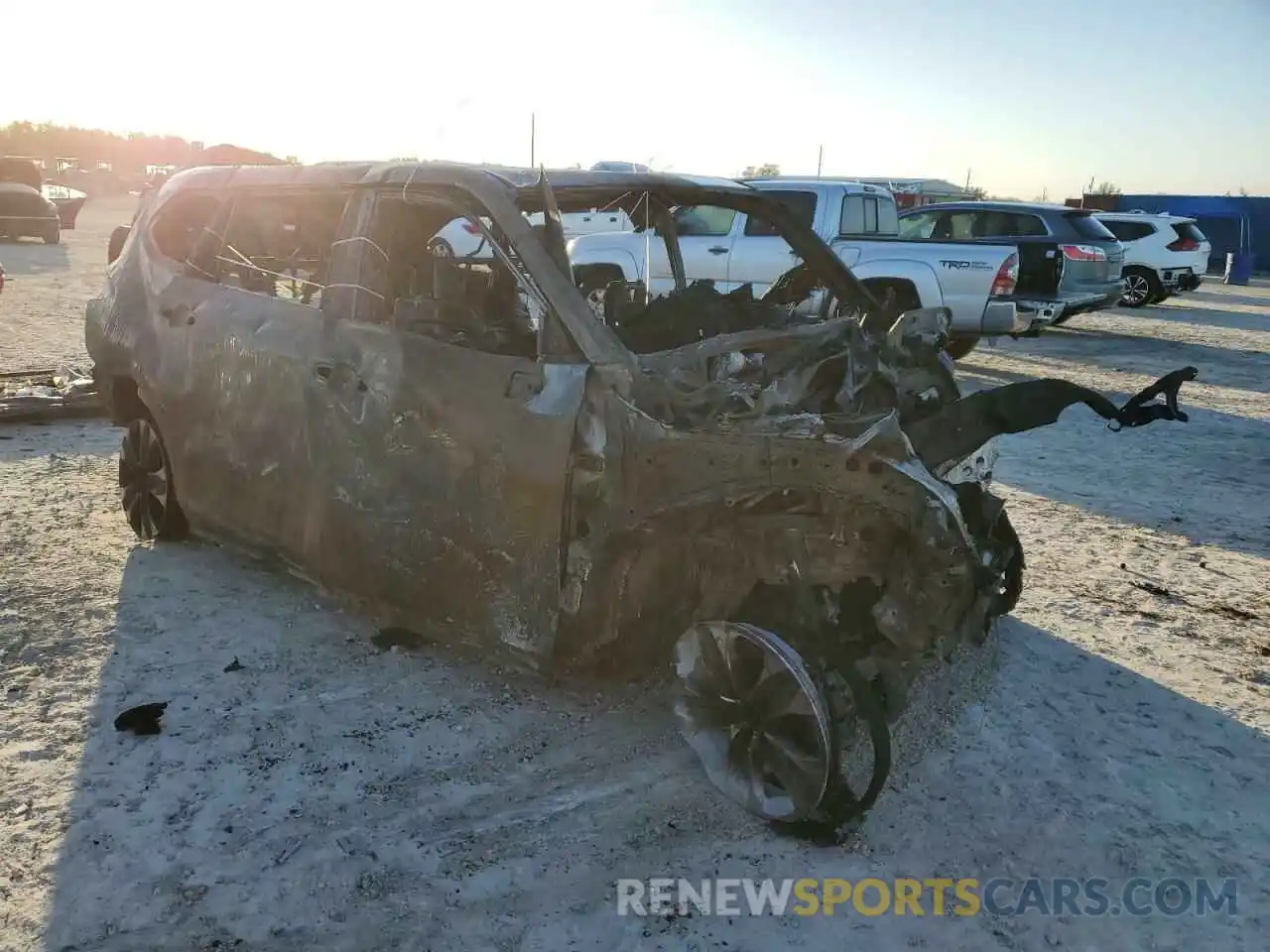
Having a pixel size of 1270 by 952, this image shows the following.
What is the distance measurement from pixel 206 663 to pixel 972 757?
297 centimetres

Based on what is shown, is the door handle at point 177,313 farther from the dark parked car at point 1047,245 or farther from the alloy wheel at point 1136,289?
the alloy wheel at point 1136,289

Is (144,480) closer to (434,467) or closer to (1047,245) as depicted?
(434,467)

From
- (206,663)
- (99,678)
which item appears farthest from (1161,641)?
(99,678)

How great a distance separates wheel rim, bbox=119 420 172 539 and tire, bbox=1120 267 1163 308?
18701 mm

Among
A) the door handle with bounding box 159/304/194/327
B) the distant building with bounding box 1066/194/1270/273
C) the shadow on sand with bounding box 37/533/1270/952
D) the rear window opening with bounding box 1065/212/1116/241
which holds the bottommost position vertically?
the shadow on sand with bounding box 37/533/1270/952

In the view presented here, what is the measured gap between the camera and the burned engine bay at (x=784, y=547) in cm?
292

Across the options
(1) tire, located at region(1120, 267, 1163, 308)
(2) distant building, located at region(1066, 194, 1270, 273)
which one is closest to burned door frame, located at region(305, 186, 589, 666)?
(1) tire, located at region(1120, 267, 1163, 308)

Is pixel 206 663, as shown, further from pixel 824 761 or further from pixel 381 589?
pixel 824 761


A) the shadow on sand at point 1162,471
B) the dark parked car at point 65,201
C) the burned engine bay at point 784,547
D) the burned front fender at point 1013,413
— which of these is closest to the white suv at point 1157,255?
the shadow on sand at point 1162,471

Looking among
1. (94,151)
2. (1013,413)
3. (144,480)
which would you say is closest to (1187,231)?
(1013,413)

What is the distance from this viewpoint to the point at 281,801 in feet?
10.2

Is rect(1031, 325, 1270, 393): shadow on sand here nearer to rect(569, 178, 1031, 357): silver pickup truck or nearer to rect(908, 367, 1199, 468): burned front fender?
rect(569, 178, 1031, 357): silver pickup truck

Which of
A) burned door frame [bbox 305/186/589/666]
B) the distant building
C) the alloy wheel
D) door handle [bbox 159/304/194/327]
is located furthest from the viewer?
the distant building

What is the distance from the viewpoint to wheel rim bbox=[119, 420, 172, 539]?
509 centimetres
